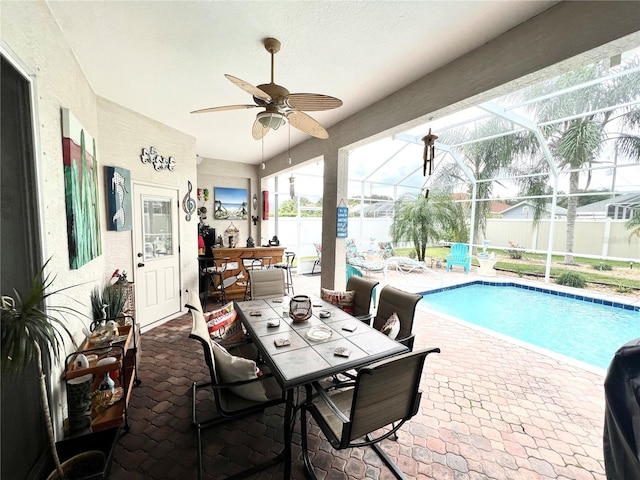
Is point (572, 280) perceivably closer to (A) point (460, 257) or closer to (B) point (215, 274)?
(A) point (460, 257)

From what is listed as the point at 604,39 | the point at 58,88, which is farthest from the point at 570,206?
the point at 58,88

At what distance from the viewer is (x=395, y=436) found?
77.1 inches

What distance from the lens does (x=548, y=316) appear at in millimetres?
4980

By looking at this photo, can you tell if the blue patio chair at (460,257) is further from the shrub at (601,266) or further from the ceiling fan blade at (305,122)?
the ceiling fan blade at (305,122)

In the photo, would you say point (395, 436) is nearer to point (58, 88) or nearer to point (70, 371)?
point (70, 371)

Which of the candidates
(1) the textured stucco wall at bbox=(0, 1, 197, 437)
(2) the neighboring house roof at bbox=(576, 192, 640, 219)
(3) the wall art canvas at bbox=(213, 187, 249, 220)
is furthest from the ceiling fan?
(2) the neighboring house roof at bbox=(576, 192, 640, 219)

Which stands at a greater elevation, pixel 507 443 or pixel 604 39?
pixel 604 39

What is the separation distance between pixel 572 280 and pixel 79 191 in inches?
374

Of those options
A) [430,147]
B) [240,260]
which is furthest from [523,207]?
[240,260]

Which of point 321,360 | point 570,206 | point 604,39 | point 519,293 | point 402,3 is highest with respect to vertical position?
point 402,3

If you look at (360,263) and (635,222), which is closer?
(635,222)

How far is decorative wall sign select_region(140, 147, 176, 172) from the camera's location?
3.65 meters

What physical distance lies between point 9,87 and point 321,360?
2.32 meters

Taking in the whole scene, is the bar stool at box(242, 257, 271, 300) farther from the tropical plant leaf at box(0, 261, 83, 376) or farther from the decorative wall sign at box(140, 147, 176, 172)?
the tropical plant leaf at box(0, 261, 83, 376)
